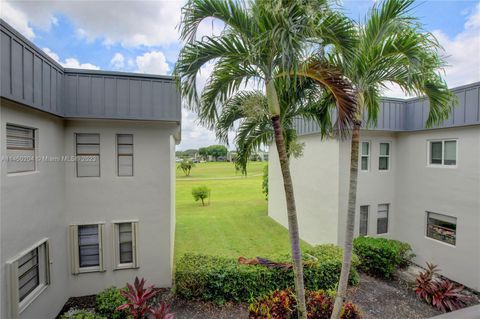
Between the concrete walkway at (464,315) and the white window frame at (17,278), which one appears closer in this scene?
the white window frame at (17,278)

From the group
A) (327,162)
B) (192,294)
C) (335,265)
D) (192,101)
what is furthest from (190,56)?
(327,162)

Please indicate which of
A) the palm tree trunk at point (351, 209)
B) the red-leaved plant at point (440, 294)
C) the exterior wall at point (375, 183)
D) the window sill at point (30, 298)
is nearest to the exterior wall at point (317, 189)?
the exterior wall at point (375, 183)

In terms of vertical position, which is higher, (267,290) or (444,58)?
(444,58)

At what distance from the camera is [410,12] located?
3.71 metres

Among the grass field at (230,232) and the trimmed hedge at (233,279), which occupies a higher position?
the trimmed hedge at (233,279)

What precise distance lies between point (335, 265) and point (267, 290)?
196 centimetres

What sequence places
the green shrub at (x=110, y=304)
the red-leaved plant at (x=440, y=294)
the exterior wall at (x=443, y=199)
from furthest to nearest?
the exterior wall at (x=443, y=199)
the red-leaved plant at (x=440, y=294)
the green shrub at (x=110, y=304)

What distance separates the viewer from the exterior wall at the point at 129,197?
6.09 metres

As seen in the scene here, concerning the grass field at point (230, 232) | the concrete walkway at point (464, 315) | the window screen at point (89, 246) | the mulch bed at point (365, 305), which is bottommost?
the grass field at point (230, 232)

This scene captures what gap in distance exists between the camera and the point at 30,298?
4559 millimetres

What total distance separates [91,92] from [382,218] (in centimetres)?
1135

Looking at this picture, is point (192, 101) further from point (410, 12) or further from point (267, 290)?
point (267, 290)

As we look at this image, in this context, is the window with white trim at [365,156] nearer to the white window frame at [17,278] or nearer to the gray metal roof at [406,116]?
the gray metal roof at [406,116]

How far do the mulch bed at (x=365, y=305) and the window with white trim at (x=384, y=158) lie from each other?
4763 mm
